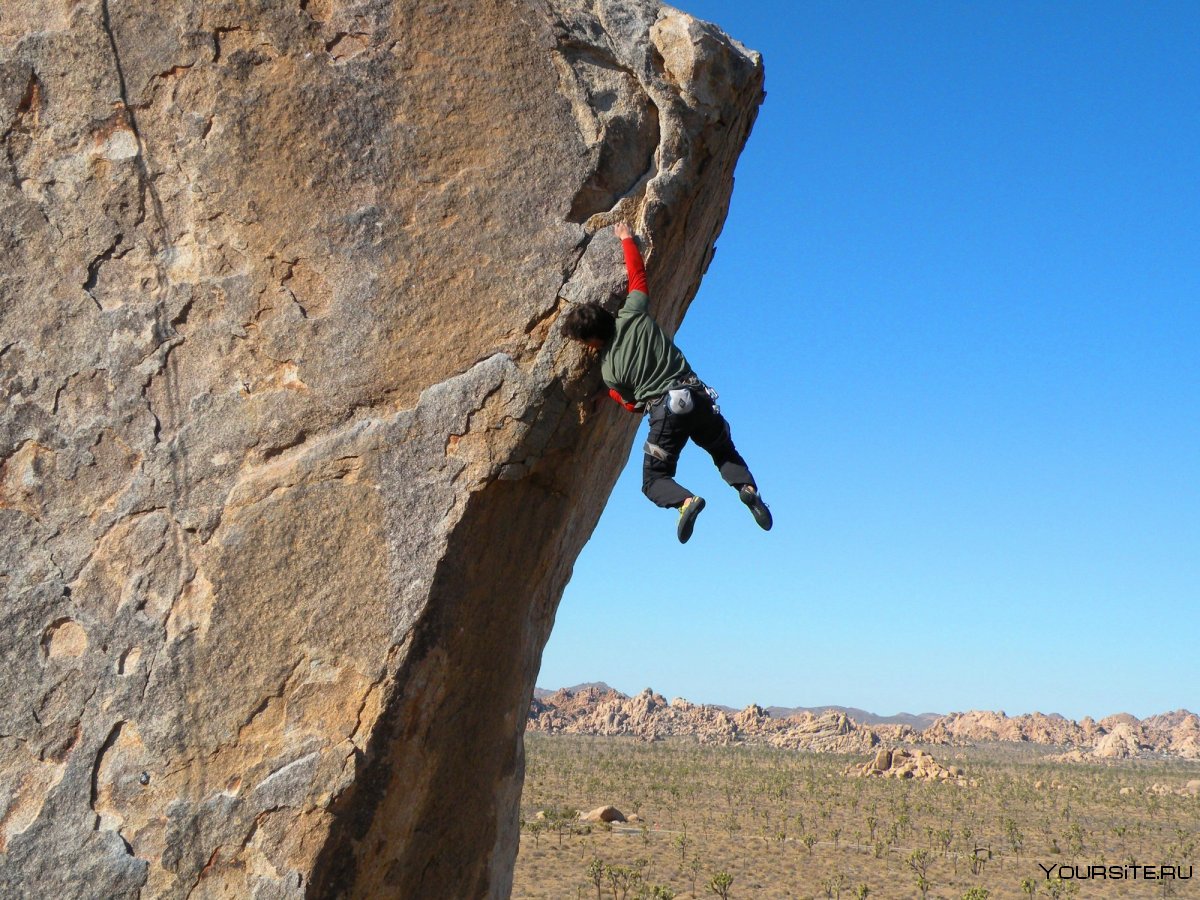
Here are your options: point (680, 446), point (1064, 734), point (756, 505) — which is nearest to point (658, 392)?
point (680, 446)

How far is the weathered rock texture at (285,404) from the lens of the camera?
4.04 m

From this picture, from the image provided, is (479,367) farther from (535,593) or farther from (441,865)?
(441,865)

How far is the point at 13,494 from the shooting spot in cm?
420

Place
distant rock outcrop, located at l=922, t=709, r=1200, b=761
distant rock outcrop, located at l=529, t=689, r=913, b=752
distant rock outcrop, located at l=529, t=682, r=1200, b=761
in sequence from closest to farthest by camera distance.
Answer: distant rock outcrop, located at l=529, t=689, r=913, b=752 < distant rock outcrop, located at l=529, t=682, r=1200, b=761 < distant rock outcrop, located at l=922, t=709, r=1200, b=761

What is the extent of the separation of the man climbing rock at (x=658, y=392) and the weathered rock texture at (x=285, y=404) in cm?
11

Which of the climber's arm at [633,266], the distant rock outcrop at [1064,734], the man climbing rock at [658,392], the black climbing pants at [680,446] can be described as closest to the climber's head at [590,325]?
the man climbing rock at [658,392]

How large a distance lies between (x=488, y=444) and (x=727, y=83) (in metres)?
1.98

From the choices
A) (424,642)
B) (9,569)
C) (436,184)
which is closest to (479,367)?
(436,184)

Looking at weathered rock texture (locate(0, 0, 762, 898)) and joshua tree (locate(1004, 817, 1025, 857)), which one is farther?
joshua tree (locate(1004, 817, 1025, 857))

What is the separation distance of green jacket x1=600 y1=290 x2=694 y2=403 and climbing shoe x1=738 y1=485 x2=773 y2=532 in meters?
0.57

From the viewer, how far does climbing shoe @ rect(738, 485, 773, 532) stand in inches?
183

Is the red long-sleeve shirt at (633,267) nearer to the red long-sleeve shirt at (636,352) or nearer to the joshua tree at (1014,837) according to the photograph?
the red long-sleeve shirt at (636,352)

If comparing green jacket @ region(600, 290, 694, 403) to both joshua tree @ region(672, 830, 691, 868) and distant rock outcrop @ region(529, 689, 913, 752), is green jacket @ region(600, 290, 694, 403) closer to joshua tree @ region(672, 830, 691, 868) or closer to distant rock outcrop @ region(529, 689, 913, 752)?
joshua tree @ region(672, 830, 691, 868)

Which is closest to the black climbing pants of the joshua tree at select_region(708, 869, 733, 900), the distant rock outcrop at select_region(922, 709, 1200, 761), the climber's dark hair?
the climber's dark hair
